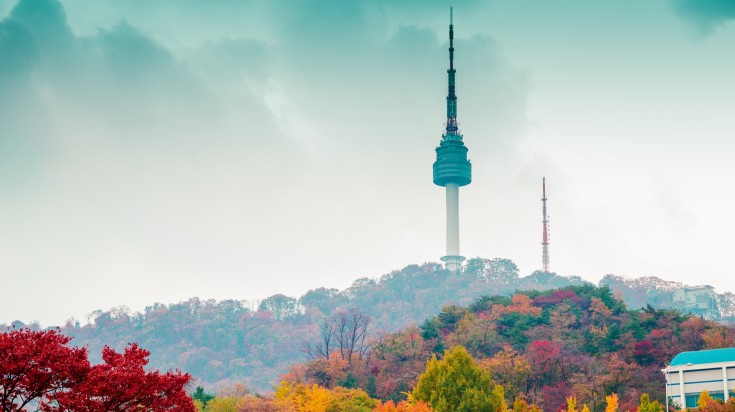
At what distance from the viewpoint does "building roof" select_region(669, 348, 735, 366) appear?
65.4m

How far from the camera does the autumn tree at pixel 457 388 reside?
51406 millimetres

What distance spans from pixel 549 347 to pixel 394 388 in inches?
575

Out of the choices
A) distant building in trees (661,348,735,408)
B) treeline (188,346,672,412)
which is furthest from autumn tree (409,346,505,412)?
distant building in trees (661,348,735,408)

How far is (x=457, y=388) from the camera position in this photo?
172 ft

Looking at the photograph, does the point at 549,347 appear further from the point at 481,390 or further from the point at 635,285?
the point at 635,285

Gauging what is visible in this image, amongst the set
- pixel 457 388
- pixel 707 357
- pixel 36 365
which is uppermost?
pixel 707 357

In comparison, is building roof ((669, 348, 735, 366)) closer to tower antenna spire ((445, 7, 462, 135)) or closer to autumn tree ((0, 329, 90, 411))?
autumn tree ((0, 329, 90, 411))

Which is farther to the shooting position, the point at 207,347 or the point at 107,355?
the point at 207,347

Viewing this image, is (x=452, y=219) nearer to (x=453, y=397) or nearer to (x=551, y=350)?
(x=551, y=350)

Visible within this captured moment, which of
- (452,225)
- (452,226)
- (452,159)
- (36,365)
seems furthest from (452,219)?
(36,365)

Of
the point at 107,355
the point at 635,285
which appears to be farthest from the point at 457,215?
the point at 107,355

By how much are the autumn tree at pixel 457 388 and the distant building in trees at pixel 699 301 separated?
441 ft

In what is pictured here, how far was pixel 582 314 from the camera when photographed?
322 feet

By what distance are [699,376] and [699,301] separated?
393 ft
